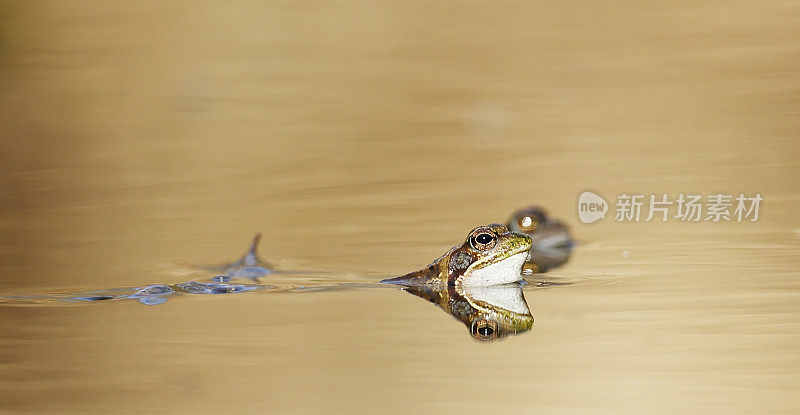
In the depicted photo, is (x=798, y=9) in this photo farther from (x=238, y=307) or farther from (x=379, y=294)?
(x=238, y=307)

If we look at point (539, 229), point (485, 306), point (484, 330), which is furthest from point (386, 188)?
point (484, 330)

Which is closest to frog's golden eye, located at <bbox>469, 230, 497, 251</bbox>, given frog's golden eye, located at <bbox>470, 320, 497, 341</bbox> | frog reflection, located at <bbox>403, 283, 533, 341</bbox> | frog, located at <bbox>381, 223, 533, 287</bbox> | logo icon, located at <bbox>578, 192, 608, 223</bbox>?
frog, located at <bbox>381, 223, 533, 287</bbox>

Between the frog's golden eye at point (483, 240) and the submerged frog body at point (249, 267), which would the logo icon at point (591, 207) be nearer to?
the frog's golden eye at point (483, 240)

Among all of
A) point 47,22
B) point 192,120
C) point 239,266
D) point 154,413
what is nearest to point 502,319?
point 154,413

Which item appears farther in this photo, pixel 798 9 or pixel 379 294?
pixel 798 9

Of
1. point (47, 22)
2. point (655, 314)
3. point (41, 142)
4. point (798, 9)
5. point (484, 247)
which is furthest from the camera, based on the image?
point (47, 22)

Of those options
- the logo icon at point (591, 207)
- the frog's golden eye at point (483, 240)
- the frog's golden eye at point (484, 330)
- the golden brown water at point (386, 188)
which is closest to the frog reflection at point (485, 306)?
the frog's golden eye at point (484, 330)

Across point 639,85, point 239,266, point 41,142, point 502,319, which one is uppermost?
point 639,85
